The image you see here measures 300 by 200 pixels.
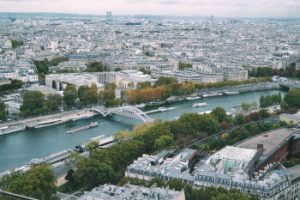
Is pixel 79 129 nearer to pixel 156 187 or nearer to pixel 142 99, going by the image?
pixel 142 99

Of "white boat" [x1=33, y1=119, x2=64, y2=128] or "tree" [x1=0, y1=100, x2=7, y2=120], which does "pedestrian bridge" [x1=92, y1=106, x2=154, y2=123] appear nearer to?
"white boat" [x1=33, y1=119, x2=64, y2=128]

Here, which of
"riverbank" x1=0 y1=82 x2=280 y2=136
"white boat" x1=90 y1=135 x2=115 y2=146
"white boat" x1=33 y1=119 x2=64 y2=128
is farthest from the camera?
"white boat" x1=33 y1=119 x2=64 y2=128

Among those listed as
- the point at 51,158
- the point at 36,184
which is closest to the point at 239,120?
the point at 51,158

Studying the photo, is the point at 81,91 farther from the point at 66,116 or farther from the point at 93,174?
the point at 93,174

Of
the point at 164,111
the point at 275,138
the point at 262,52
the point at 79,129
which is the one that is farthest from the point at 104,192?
the point at 262,52

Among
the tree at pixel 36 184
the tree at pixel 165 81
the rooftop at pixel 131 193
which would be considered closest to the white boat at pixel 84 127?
the tree at pixel 165 81

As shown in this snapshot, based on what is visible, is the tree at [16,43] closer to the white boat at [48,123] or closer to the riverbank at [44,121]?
the riverbank at [44,121]

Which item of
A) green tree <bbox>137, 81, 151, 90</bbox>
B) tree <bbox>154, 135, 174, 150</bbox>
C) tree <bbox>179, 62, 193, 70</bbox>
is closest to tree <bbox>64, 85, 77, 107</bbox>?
green tree <bbox>137, 81, 151, 90</bbox>
